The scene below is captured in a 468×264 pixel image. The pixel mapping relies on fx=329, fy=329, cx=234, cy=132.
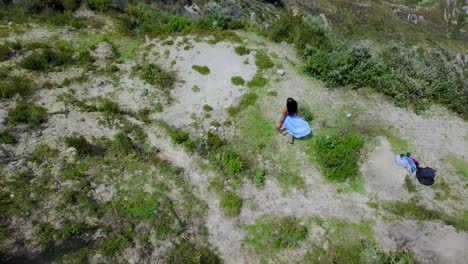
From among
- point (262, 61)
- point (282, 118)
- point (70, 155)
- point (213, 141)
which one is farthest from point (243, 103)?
point (70, 155)

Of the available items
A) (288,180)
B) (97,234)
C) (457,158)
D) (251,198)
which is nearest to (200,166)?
(251,198)

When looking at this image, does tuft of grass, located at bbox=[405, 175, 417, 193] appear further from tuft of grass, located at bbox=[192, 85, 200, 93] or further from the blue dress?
tuft of grass, located at bbox=[192, 85, 200, 93]

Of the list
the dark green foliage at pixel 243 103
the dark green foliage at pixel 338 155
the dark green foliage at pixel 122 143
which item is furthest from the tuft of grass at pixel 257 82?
the dark green foliage at pixel 122 143

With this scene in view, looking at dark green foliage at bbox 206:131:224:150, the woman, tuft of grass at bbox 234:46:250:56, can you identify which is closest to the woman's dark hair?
the woman

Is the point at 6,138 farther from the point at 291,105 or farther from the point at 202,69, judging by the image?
the point at 291,105

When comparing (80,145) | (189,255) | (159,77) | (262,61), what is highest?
(262,61)

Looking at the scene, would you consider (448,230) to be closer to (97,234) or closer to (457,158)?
(457,158)
